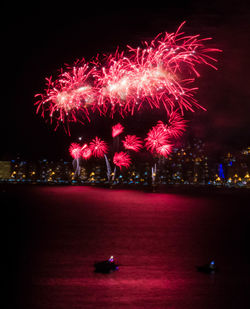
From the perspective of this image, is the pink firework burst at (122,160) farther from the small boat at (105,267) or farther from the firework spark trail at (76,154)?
the small boat at (105,267)

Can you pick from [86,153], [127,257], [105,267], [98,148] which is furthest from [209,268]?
[86,153]

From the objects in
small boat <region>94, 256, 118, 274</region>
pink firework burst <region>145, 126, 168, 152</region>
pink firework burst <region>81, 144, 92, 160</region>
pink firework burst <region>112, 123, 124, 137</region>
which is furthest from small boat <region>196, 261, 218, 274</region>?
pink firework burst <region>81, 144, 92, 160</region>

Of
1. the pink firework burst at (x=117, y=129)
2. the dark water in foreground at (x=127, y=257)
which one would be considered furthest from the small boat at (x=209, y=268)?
the pink firework burst at (x=117, y=129)

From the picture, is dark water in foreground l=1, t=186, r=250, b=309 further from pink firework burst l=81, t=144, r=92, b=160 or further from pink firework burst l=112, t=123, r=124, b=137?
pink firework burst l=81, t=144, r=92, b=160

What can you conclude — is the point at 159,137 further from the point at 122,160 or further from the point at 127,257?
the point at 127,257

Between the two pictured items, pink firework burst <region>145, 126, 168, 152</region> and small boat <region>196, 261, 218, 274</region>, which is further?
pink firework burst <region>145, 126, 168, 152</region>
